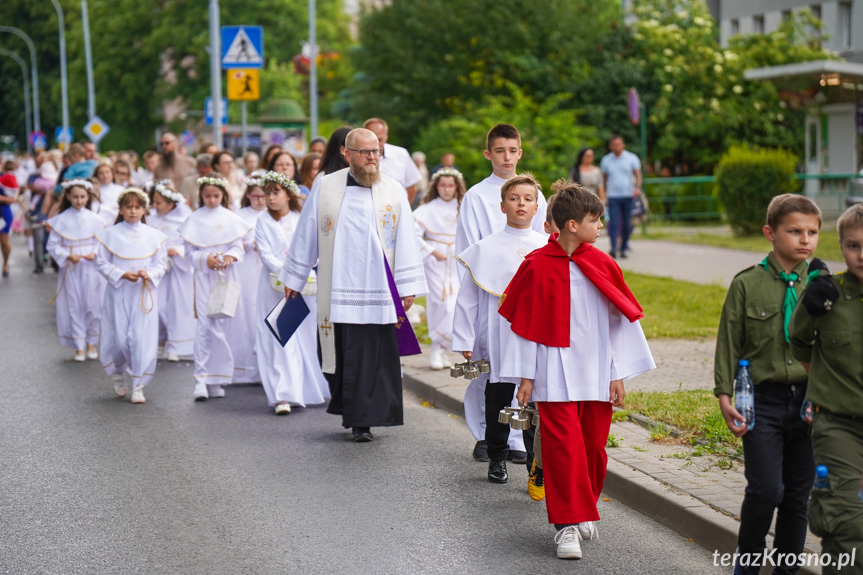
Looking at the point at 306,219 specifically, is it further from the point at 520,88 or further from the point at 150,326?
the point at 520,88

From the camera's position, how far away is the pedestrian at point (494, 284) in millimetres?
6836

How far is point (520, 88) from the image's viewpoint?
34.1 m

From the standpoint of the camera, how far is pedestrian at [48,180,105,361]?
12539 millimetres

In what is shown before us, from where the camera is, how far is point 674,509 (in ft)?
20.0

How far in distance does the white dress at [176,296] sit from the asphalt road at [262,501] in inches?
89.7

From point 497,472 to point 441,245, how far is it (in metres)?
4.20

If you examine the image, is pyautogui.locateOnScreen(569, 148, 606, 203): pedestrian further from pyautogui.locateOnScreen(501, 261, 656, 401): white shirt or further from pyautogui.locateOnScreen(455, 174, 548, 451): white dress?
pyautogui.locateOnScreen(501, 261, 656, 401): white shirt

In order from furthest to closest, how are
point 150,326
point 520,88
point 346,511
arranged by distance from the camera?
point 520,88
point 150,326
point 346,511

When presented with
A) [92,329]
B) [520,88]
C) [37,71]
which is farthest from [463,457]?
[37,71]

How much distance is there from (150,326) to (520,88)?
2521cm

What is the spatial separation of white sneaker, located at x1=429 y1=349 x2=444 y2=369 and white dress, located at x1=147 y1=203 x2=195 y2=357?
8.58 feet

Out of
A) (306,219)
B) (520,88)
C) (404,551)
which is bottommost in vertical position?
(404,551)

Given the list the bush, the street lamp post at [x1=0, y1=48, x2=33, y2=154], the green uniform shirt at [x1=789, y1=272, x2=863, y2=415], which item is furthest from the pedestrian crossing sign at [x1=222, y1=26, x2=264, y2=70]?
the street lamp post at [x1=0, y1=48, x2=33, y2=154]

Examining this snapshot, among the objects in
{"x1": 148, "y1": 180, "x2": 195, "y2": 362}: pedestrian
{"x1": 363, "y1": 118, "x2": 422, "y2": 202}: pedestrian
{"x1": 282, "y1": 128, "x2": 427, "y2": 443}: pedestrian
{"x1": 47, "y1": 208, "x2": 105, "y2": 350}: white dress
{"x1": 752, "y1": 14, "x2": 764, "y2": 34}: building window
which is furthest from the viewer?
{"x1": 752, "y1": 14, "x2": 764, "y2": 34}: building window
